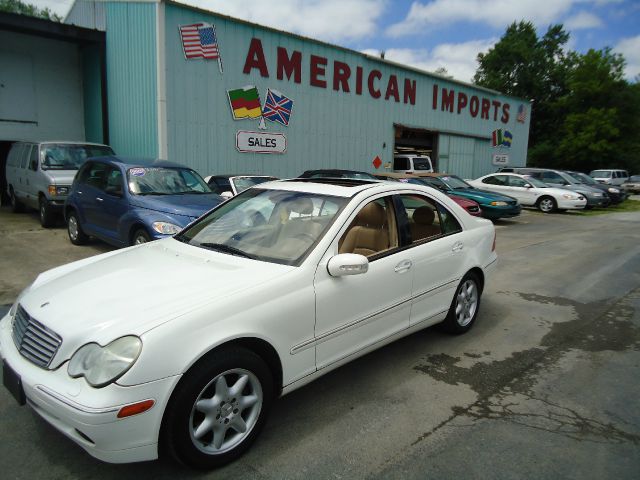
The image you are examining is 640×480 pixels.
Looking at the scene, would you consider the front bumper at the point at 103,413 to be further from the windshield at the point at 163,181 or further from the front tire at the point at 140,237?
the windshield at the point at 163,181

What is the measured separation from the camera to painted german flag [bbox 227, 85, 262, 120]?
1366 cm

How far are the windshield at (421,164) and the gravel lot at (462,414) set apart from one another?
13236mm

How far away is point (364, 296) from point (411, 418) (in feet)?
2.84

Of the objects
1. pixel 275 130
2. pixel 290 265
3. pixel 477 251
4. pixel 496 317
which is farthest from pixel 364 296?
pixel 275 130

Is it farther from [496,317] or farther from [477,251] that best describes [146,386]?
[496,317]

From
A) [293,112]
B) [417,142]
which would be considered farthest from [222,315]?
[417,142]

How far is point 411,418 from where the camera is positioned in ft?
10.3

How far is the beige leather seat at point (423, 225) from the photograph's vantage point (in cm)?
411

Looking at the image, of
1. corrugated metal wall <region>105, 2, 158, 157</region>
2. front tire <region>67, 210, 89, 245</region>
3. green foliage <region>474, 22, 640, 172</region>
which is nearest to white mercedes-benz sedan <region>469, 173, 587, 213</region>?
corrugated metal wall <region>105, 2, 158, 157</region>

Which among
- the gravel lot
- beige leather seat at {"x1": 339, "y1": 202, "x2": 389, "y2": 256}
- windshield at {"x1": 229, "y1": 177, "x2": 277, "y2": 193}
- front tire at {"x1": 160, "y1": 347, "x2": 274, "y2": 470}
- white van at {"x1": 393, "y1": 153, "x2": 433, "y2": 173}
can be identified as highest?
white van at {"x1": 393, "y1": 153, "x2": 433, "y2": 173}

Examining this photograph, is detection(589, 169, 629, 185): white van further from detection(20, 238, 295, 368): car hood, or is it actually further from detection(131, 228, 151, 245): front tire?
detection(20, 238, 295, 368): car hood

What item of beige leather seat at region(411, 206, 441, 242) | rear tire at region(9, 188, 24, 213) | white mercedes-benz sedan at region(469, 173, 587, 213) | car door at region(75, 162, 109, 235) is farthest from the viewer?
white mercedes-benz sedan at region(469, 173, 587, 213)

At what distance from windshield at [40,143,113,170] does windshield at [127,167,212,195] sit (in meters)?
3.73

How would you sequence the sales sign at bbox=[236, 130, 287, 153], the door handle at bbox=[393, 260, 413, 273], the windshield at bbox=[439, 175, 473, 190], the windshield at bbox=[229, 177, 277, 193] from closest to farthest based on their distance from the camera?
1. the door handle at bbox=[393, 260, 413, 273]
2. the windshield at bbox=[229, 177, 277, 193]
3. the sales sign at bbox=[236, 130, 287, 153]
4. the windshield at bbox=[439, 175, 473, 190]
